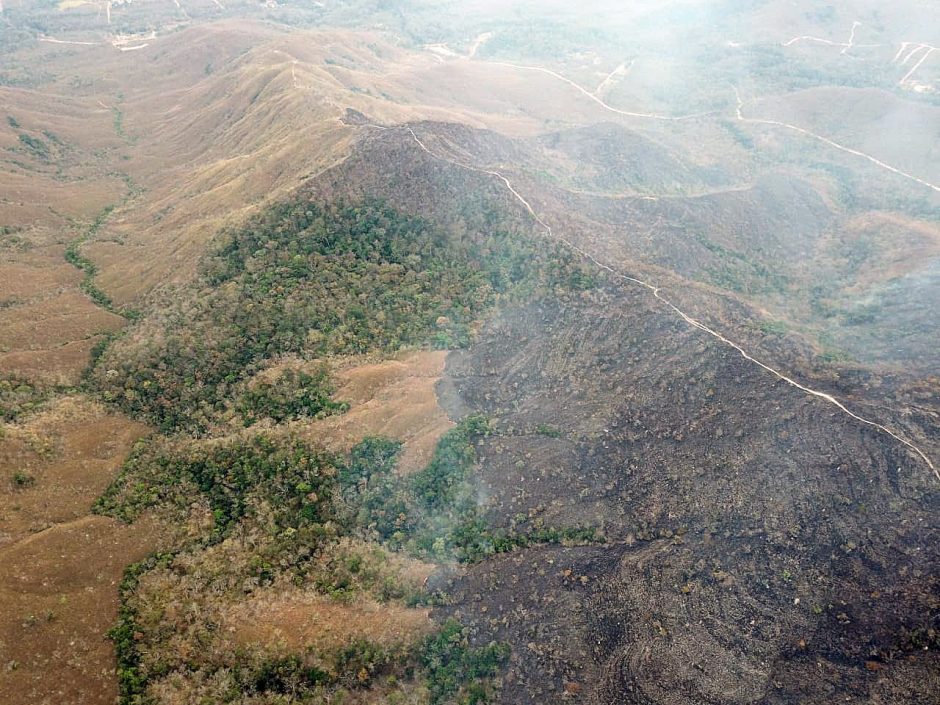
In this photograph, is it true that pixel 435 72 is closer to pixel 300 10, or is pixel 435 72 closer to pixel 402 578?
pixel 300 10

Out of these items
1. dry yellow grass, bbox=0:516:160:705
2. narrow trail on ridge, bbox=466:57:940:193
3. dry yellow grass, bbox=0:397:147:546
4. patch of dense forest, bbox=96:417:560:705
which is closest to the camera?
dry yellow grass, bbox=0:516:160:705

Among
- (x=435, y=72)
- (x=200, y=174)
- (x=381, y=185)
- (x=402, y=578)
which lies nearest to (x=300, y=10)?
(x=435, y=72)

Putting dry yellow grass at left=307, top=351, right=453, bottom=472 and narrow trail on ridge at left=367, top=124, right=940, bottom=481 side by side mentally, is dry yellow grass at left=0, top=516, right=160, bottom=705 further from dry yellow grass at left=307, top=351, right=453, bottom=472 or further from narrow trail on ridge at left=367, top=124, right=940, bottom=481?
narrow trail on ridge at left=367, top=124, right=940, bottom=481

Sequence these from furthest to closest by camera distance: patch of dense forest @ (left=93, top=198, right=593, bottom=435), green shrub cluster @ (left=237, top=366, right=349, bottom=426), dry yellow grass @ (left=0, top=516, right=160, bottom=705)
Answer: patch of dense forest @ (left=93, top=198, right=593, bottom=435) → green shrub cluster @ (left=237, top=366, right=349, bottom=426) → dry yellow grass @ (left=0, top=516, right=160, bottom=705)

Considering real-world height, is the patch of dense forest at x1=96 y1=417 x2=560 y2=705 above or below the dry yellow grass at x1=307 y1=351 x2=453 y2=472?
below

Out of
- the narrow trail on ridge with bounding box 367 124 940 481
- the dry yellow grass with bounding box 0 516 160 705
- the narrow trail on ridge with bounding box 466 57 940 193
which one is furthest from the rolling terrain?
the narrow trail on ridge with bounding box 466 57 940 193

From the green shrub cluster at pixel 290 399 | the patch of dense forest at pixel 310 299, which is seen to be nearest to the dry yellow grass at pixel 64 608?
the patch of dense forest at pixel 310 299
